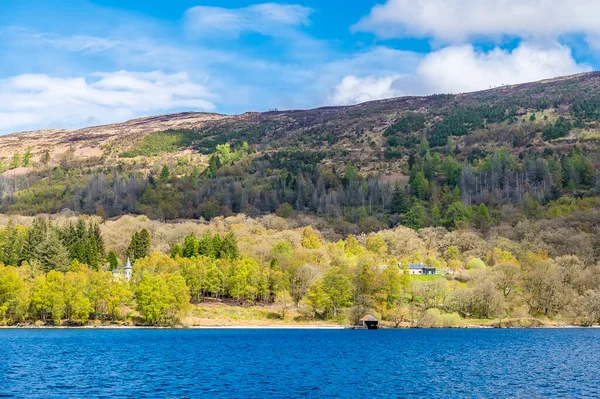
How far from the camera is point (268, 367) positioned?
205ft

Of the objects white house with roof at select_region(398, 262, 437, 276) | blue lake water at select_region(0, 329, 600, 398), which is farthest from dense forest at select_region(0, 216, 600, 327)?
blue lake water at select_region(0, 329, 600, 398)

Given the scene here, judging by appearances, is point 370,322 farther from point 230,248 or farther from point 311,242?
point 311,242

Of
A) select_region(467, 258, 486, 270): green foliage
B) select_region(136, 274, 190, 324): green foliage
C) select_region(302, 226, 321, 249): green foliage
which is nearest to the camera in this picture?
select_region(136, 274, 190, 324): green foliage

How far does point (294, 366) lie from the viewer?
6338 cm

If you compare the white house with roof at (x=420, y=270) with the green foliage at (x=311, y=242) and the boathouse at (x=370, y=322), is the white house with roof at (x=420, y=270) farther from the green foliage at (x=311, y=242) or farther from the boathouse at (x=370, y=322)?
the boathouse at (x=370, y=322)

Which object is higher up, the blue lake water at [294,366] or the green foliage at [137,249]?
the green foliage at [137,249]

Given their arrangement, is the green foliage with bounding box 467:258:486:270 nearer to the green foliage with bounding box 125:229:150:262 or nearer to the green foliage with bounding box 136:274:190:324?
the green foliage with bounding box 136:274:190:324

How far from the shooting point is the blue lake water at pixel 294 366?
48938mm

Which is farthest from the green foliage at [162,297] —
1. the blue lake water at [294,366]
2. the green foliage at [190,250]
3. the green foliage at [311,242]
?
the green foliage at [311,242]

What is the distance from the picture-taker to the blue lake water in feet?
161

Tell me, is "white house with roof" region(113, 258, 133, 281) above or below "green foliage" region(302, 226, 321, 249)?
below

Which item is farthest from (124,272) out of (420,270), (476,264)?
(476,264)

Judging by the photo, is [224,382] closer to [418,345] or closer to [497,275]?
[418,345]

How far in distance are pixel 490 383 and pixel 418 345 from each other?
103 feet
